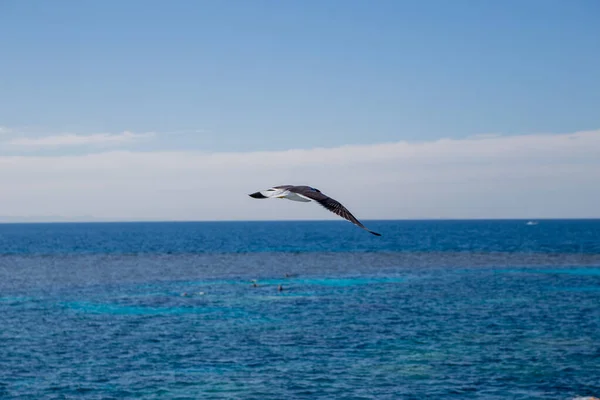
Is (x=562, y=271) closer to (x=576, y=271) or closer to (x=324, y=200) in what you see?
(x=576, y=271)

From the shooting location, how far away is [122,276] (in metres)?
94.5

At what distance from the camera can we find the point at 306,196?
1232cm

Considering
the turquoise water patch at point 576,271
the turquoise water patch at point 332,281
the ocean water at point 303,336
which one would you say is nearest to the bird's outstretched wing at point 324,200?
the ocean water at point 303,336

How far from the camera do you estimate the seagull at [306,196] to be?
466 inches

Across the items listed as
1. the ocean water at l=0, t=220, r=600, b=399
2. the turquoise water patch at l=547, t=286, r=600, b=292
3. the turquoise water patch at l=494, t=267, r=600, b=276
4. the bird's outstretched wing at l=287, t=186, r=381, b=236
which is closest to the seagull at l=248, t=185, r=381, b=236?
the bird's outstretched wing at l=287, t=186, r=381, b=236

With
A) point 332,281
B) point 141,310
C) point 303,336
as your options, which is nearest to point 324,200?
point 303,336

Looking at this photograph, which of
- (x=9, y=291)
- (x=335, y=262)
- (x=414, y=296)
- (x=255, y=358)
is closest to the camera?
(x=255, y=358)

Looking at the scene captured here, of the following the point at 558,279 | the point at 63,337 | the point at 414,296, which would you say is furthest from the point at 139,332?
the point at 558,279

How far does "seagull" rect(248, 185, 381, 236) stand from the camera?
38.8 ft

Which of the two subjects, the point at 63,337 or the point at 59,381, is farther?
the point at 63,337

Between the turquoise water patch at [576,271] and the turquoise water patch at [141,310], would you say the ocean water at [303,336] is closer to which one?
the turquoise water patch at [141,310]

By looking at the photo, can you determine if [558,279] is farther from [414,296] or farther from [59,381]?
[59,381]

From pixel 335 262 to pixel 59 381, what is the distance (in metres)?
83.1

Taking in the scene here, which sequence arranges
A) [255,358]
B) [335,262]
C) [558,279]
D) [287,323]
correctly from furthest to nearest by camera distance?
1. [335,262]
2. [558,279]
3. [287,323]
4. [255,358]
